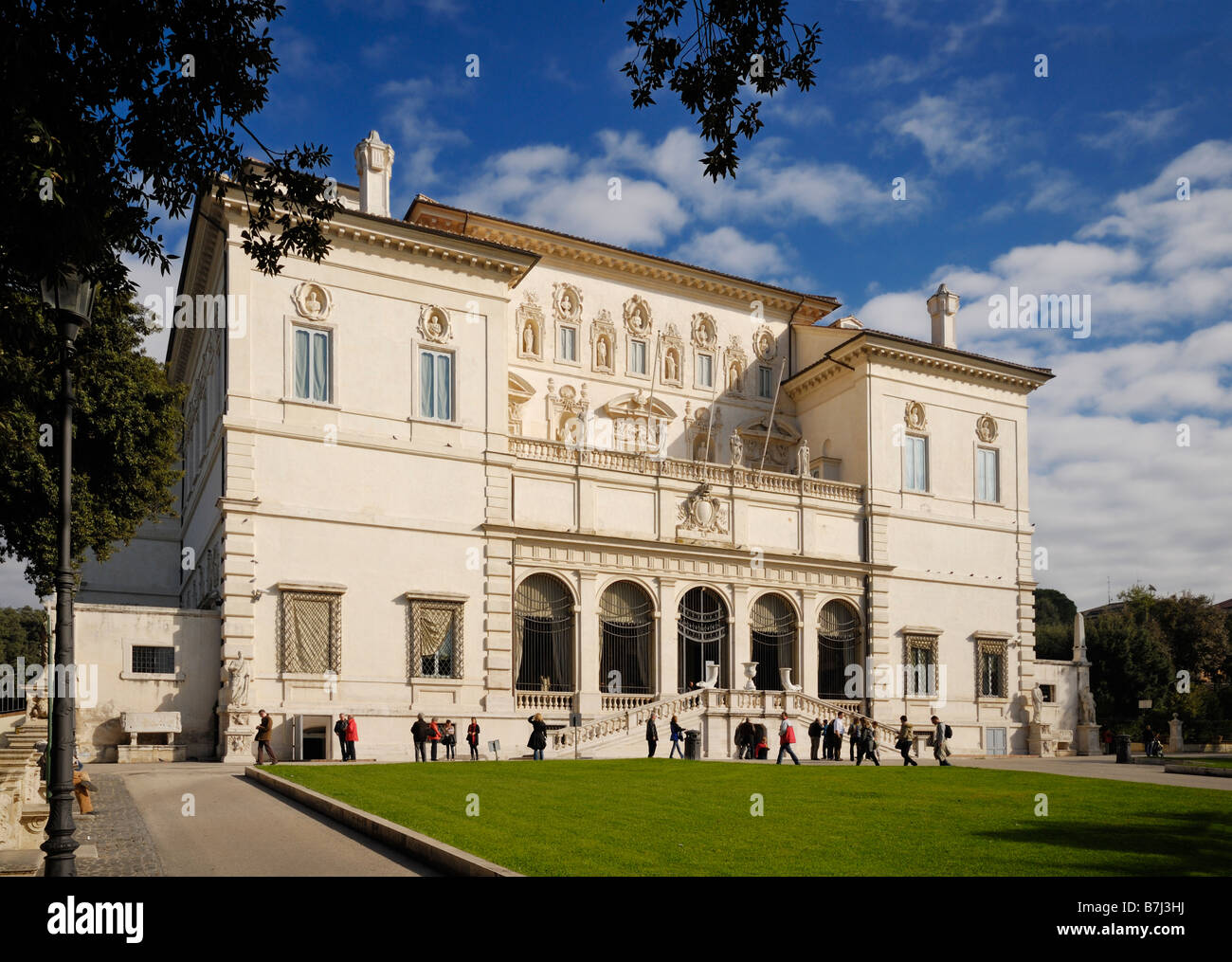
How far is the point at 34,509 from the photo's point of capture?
33656mm

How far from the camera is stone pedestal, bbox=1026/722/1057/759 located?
1902 inches

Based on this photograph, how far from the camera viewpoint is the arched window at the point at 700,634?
41.8 metres

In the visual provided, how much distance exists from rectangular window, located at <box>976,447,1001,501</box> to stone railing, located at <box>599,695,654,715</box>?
19.2m

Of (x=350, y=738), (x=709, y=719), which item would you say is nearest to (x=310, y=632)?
(x=350, y=738)

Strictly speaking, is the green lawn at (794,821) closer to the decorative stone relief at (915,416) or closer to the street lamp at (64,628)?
the street lamp at (64,628)

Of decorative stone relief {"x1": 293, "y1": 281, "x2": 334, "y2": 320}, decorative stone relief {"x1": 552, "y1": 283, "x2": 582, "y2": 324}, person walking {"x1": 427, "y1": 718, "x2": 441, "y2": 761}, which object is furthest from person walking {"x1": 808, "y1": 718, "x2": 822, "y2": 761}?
decorative stone relief {"x1": 293, "y1": 281, "x2": 334, "y2": 320}

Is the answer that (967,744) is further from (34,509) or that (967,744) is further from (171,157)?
(171,157)

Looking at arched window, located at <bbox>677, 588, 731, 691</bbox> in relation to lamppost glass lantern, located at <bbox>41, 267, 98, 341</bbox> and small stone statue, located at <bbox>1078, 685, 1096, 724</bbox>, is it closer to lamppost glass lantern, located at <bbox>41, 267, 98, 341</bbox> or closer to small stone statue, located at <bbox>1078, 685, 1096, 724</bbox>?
small stone statue, located at <bbox>1078, 685, 1096, 724</bbox>

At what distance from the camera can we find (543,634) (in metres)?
38.9

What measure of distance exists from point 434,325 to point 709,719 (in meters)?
15.8

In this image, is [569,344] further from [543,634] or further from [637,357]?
[543,634]

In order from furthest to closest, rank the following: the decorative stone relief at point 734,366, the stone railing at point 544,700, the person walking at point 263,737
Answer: the decorative stone relief at point 734,366
the stone railing at point 544,700
the person walking at point 263,737

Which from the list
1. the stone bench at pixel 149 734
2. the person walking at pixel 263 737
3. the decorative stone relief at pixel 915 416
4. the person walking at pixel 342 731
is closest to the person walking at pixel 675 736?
the person walking at pixel 342 731

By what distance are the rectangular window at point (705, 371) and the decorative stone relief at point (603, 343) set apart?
4.22 metres
